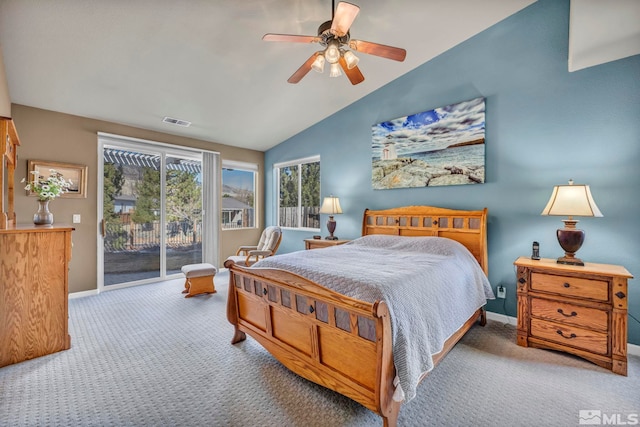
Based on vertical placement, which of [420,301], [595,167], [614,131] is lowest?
[420,301]

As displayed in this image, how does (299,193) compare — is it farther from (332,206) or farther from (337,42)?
(337,42)

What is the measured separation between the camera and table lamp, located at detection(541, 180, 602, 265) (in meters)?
2.39

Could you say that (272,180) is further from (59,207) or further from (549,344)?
(549,344)

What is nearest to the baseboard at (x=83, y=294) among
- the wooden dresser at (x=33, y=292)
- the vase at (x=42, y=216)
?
the wooden dresser at (x=33, y=292)

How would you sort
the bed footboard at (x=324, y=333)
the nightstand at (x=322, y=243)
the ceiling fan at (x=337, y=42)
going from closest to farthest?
the bed footboard at (x=324, y=333), the ceiling fan at (x=337, y=42), the nightstand at (x=322, y=243)

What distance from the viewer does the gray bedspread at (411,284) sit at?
5.32 feet

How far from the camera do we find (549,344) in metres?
2.51

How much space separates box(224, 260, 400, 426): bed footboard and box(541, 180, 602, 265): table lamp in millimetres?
2076

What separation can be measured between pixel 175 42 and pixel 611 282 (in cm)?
449

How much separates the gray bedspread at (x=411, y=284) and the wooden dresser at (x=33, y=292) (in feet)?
6.43

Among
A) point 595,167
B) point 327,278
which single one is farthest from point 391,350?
point 595,167

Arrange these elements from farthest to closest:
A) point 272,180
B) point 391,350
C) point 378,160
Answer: point 272,180, point 378,160, point 391,350

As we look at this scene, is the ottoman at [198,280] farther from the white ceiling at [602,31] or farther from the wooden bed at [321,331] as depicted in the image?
the white ceiling at [602,31]

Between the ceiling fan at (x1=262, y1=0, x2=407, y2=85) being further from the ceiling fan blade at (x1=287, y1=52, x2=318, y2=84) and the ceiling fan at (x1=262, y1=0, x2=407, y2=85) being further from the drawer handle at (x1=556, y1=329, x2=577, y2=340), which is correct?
the drawer handle at (x1=556, y1=329, x2=577, y2=340)
